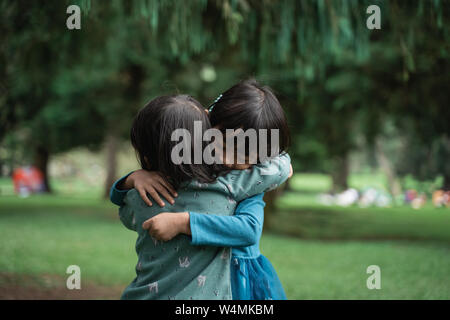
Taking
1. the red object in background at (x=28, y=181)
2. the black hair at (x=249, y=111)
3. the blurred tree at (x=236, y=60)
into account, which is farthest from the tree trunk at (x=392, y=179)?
the red object in background at (x=28, y=181)

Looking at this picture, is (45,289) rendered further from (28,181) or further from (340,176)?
(28,181)

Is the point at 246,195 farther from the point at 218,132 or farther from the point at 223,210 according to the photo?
the point at 218,132

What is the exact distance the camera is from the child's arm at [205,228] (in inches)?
63.9

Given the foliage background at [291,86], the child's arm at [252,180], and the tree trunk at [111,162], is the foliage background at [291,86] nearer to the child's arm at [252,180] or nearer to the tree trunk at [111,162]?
the child's arm at [252,180]

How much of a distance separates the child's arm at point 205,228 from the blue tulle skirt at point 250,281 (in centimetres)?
14

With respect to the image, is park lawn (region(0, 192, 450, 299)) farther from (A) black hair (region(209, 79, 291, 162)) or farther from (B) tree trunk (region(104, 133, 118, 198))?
(B) tree trunk (region(104, 133, 118, 198))

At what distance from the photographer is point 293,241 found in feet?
29.9

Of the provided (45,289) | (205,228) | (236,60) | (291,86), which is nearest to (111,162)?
(291,86)

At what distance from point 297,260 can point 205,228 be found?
5.72 meters

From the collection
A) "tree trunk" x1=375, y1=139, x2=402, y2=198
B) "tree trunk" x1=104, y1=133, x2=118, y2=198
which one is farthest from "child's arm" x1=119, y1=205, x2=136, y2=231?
"tree trunk" x1=104, y1=133, x2=118, y2=198

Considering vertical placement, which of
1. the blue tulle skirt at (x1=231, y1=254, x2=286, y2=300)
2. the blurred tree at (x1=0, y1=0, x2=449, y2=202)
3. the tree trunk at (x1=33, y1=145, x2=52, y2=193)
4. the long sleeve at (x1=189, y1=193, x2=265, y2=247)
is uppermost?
the blurred tree at (x1=0, y1=0, x2=449, y2=202)

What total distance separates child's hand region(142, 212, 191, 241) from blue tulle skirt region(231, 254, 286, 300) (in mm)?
252

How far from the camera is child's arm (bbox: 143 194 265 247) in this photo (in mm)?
1623
